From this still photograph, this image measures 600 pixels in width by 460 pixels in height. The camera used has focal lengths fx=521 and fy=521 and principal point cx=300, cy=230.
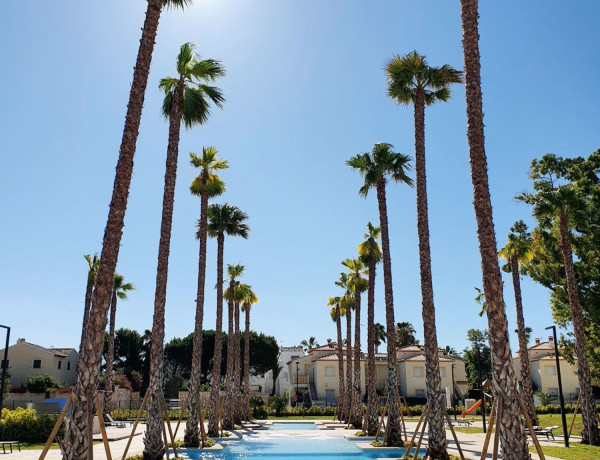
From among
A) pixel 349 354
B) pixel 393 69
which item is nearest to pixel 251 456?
pixel 393 69

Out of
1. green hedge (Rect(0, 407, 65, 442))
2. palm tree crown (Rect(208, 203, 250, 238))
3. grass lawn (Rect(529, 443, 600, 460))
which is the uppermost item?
palm tree crown (Rect(208, 203, 250, 238))

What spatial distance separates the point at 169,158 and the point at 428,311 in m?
11.0

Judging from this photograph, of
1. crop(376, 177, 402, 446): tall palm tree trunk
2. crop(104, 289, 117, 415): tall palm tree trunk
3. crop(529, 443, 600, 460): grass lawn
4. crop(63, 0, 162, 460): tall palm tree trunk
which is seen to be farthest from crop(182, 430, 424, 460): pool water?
crop(104, 289, 117, 415): tall palm tree trunk

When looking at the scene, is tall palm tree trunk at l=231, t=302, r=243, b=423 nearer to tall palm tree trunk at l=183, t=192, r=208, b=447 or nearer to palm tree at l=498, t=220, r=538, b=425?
tall palm tree trunk at l=183, t=192, r=208, b=447

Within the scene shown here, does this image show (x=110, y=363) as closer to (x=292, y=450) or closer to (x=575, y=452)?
(x=292, y=450)

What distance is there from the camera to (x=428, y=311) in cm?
1845

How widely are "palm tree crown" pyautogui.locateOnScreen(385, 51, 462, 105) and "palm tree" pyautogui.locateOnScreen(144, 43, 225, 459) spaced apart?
274 inches

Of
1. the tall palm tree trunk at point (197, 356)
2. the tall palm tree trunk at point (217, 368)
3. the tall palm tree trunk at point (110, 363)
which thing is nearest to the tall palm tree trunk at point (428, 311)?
the tall palm tree trunk at point (197, 356)

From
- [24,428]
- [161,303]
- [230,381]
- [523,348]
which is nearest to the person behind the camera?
[161,303]

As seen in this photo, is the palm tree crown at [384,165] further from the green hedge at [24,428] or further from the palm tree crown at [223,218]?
the green hedge at [24,428]

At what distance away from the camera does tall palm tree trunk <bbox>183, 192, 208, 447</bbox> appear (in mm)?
22875

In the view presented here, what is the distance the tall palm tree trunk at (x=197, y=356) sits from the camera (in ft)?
75.0

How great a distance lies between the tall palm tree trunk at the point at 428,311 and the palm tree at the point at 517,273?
46.9 ft

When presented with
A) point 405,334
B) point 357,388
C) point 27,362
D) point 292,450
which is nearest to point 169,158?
point 292,450
